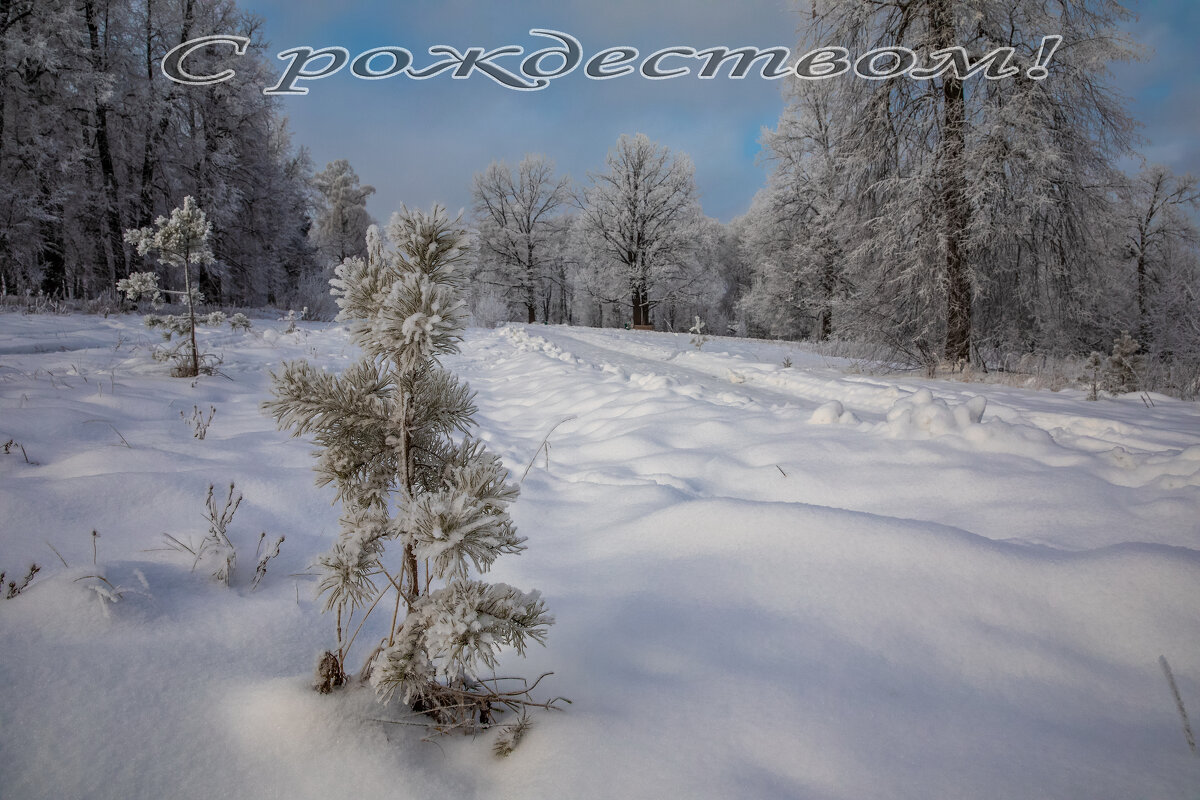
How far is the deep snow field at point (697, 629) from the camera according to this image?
88cm

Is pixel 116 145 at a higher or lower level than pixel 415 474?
higher

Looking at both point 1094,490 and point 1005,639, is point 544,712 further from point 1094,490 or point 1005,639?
point 1094,490

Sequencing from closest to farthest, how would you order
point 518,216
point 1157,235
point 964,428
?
point 964,428 < point 1157,235 < point 518,216

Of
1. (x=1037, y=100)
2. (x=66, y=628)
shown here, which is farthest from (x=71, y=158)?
(x=1037, y=100)

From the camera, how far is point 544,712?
1022mm

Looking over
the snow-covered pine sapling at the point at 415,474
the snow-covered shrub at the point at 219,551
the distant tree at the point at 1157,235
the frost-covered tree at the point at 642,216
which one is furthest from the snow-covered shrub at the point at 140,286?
the distant tree at the point at 1157,235

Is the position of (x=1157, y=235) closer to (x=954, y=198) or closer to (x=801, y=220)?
(x=801, y=220)

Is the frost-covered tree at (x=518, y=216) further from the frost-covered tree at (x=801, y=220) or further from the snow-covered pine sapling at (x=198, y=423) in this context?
the snow-covered pine sapling at (x=198, y=423)

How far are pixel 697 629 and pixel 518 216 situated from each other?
32775 millimetres

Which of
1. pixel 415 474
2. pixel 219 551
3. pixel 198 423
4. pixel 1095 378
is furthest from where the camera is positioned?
pixel 1095 378

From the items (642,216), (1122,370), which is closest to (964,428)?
(1122,370)

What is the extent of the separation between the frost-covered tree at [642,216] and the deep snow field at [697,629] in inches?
933

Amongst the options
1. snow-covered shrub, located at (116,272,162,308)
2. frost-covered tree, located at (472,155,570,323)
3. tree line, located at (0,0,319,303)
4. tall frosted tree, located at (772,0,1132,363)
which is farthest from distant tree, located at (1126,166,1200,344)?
tree line, located at (0,0,319,303)

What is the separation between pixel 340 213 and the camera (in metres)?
35.4
